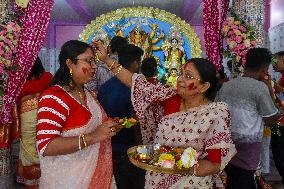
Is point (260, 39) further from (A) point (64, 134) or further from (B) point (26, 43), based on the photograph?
(A) point (64, 134)

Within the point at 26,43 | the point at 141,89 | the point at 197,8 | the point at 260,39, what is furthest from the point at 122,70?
the point at 197,8

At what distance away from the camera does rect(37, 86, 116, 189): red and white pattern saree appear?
6.48 feet

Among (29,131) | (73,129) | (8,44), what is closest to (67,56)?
(73,129)

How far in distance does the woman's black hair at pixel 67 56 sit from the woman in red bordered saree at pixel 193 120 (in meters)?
0.25

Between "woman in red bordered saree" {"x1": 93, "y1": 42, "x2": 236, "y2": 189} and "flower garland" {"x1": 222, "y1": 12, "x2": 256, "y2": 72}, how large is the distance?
2.32m

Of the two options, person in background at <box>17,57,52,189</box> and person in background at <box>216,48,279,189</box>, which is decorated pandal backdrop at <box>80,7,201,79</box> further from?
person in background at <box>216,48,279,189</box>

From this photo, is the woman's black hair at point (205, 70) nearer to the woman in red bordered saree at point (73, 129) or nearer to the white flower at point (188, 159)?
the white flower at point (188, 159)

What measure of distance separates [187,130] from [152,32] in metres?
9.06

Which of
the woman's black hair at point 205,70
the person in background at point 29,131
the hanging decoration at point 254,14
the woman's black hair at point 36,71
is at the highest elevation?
the hanging decoration at point 254,14

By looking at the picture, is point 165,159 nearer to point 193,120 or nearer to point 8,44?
point 193,120

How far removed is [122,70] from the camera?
246cm

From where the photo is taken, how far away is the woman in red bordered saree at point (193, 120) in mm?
2023

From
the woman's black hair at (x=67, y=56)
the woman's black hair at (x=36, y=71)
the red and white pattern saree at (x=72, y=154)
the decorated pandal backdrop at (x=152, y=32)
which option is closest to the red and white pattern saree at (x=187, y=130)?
the red and white pattern saree at (x=72, y=154)

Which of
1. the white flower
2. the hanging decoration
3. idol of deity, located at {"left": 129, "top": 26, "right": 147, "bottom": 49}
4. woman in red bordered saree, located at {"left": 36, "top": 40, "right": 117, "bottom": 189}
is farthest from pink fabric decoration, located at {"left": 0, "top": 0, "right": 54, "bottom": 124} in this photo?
idol of deity, located at {"left": 129, "top": 26, "right": 147, "bottom": 49}
